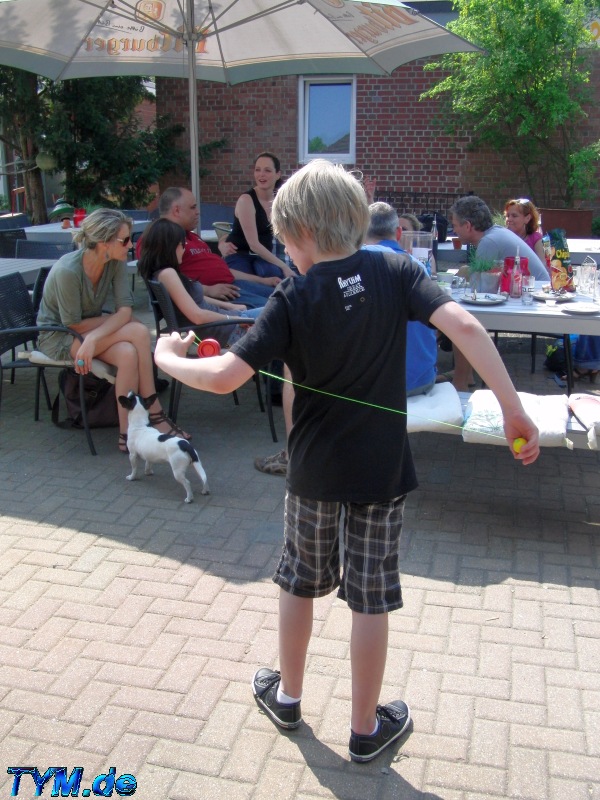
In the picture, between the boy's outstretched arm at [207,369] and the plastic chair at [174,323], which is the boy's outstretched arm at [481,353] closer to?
the boy's outstretched arm at [207,369]

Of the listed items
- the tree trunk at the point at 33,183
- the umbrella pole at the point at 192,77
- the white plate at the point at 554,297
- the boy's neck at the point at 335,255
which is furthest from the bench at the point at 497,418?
the tree trunk at the point at 33,183

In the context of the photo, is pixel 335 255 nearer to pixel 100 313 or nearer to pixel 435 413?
pixel 435 413

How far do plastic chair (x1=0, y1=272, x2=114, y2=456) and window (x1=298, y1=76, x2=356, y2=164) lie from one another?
8541 mm

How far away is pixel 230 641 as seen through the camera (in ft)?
9.73

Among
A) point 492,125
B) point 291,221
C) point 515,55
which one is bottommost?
point 291,221

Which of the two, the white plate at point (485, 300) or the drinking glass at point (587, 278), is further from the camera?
the drinking glass at point (587, 278)

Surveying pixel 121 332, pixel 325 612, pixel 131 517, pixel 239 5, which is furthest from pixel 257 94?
pixel 325 612

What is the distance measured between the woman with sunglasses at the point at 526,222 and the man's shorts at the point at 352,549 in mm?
4920

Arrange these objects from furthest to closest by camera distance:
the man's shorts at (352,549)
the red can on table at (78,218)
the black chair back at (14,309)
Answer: the red can on table at (78,218)
the black chair back at (14,309)
the man's shorts at (352,549)

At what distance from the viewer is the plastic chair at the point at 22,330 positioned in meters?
4.88

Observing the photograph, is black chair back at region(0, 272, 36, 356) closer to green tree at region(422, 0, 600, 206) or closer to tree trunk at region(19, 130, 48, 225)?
green tree at region(422, 0, 600, 206)

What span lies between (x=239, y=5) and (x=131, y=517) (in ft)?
15.3

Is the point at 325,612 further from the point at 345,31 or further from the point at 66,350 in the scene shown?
the point at 345,31

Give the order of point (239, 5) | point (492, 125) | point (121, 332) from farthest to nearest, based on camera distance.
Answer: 1. point (492, 125)
2. point (239, 5)
3. point (121, 332)
